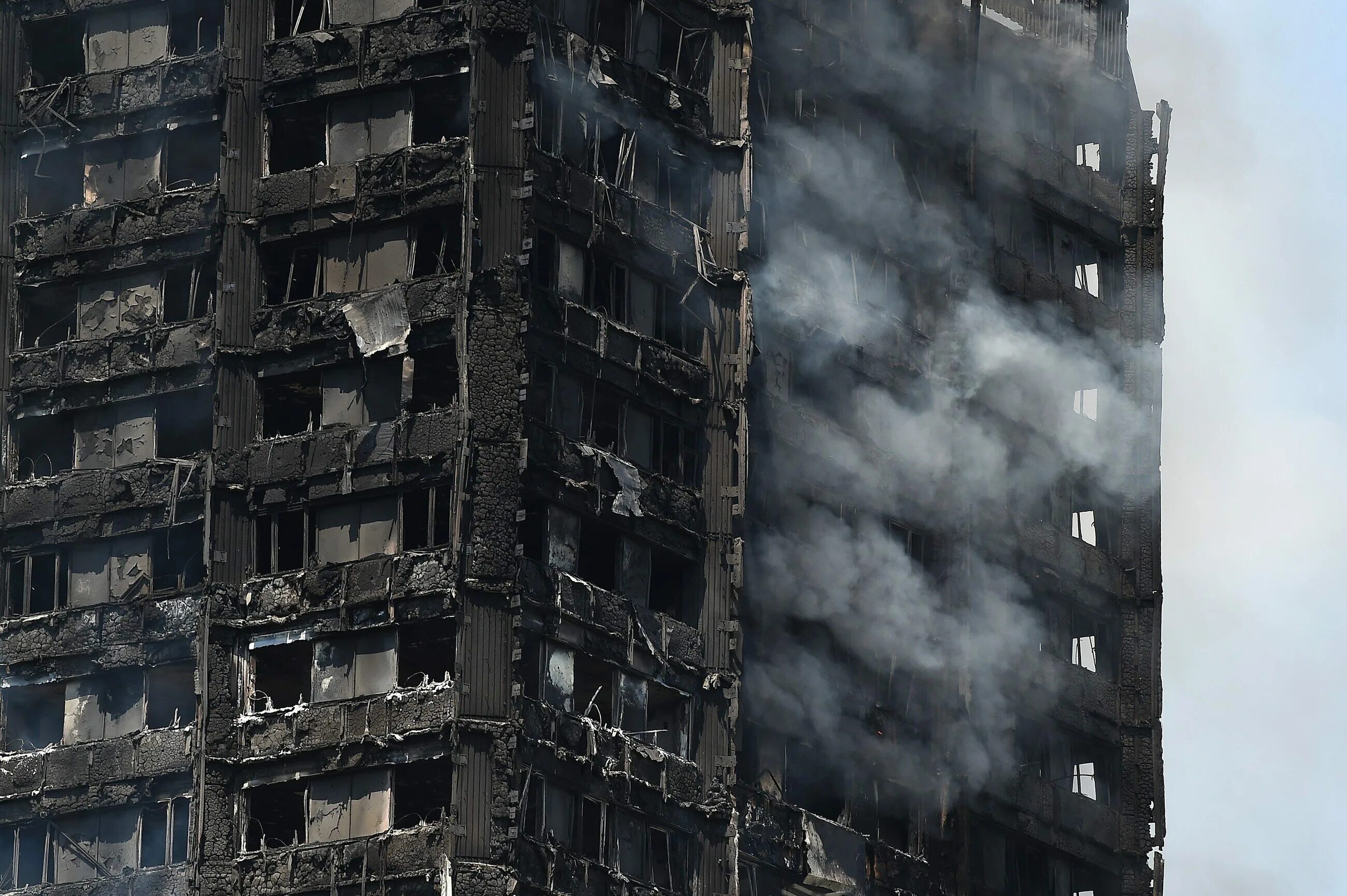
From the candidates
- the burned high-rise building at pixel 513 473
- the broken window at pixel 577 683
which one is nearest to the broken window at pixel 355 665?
the burned high-rise building at pixel 513 473

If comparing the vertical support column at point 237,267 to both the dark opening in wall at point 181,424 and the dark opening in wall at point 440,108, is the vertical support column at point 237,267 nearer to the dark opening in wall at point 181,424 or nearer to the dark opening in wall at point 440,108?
the dark opening in wall at point 181,424

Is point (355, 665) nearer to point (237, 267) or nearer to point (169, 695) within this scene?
point (169, 695)

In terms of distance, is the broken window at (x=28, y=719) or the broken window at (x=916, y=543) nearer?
the broken window at (x=28, y=719)

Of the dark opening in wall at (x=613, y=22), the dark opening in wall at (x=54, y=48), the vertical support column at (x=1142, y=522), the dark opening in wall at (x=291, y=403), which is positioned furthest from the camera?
the vertical support column at (x=1142, y=522)

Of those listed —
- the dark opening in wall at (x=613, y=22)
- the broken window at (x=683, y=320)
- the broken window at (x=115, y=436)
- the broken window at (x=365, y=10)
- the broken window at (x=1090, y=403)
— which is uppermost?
the dark opening in wall at (x=613, y=22)

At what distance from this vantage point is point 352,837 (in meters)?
115

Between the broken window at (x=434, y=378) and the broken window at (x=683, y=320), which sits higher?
the broken window at (x=683, y=320)

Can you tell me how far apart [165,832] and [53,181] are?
2175 centimetres

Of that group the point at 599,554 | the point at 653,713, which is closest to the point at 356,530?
the point at 599,554

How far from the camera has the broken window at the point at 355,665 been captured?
11669cm

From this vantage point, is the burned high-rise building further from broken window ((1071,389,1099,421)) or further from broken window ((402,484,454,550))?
broken window ((1071,389,1099,421))

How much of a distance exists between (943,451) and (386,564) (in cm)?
2601

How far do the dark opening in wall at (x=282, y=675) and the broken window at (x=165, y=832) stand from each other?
3.66 m

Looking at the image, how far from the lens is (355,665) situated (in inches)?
4614
